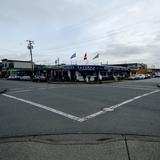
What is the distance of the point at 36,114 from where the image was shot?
377 inches

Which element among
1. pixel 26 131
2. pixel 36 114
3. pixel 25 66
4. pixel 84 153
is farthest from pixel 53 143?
pixel 25 66

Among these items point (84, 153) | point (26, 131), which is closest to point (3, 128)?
point (26, 131)

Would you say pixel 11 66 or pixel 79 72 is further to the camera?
pixel 11 66

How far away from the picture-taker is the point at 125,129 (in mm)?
6953

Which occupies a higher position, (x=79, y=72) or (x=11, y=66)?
(x=11, y=66)

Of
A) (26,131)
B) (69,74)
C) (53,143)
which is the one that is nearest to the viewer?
(53,143)

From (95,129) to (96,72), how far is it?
174ft

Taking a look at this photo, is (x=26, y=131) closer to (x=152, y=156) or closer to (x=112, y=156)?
(x=112, y=156)

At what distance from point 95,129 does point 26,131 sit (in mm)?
2047

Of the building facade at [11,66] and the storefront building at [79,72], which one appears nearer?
the storefront building at [79,72]

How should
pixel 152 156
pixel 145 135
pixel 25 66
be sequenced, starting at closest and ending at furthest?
pixel 152 156, pixel 145 135, pixel 25 66

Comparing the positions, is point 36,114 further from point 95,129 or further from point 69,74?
point 69,74

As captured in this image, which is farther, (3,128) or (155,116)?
(155,116)

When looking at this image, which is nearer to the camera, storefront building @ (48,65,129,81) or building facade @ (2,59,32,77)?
storefront building @ (48,65,129,81)
